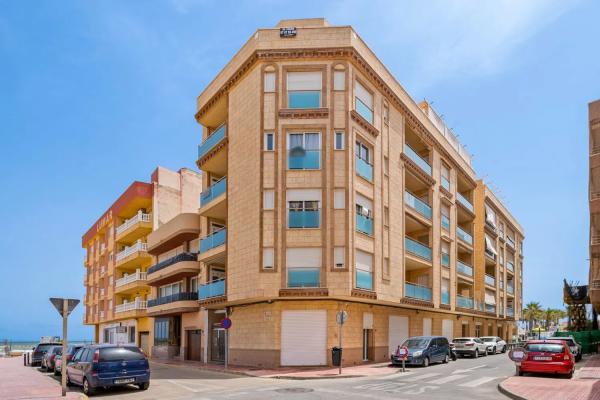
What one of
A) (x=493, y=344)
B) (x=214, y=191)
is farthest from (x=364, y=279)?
(x=493, y=344)

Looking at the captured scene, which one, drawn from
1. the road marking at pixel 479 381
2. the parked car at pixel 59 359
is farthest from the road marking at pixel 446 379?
the parked car at pixel 59 359

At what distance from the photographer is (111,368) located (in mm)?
18438

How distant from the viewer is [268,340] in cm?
2923

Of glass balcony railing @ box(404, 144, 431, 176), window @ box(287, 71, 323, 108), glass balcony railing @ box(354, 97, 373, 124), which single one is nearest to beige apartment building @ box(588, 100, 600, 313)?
glass balcony railing @ box(404, 144, 431, 176)

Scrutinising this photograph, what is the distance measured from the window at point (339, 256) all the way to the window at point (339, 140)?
5306 mm

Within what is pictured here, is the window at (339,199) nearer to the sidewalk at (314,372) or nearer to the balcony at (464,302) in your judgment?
the sidewalk at (314,372)

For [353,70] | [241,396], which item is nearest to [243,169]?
[353,70]

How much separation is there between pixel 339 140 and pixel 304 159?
2.12m

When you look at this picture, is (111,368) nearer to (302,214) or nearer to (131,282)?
(302,214)

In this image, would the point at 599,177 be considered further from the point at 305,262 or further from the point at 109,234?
the point at 109,234

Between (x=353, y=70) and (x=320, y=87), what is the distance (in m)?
2.20

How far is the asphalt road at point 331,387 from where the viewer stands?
56.0 feet

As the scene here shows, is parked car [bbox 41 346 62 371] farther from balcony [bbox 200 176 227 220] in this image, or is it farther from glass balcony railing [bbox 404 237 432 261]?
glass balcony railing [bbox 404 237 432 261]

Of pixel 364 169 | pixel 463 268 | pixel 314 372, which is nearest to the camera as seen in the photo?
pixel 314 372
